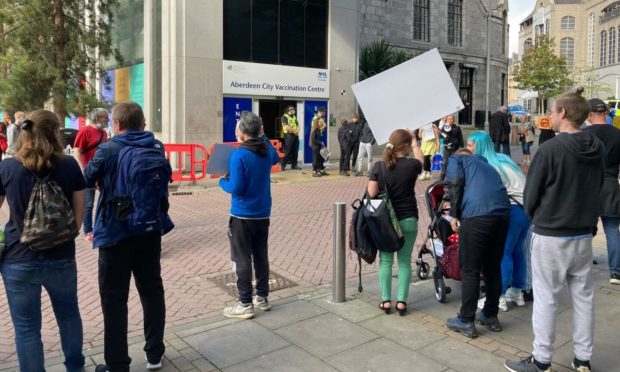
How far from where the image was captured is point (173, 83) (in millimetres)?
17016

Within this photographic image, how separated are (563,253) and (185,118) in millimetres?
14759

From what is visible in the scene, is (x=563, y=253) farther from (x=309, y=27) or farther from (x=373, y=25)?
(x=373, y=25)

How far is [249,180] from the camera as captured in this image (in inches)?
191

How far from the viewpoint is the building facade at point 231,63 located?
17094 mm

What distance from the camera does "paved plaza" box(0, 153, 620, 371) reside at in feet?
13.5

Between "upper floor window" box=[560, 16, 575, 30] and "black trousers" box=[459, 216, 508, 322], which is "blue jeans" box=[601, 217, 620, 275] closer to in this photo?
"black trousers" box=[459, 216, 508, 322]

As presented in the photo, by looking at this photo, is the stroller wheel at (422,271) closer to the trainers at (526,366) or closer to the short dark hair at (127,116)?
the trainers at (526,366)

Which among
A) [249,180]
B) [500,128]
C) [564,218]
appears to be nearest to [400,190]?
[249,180]

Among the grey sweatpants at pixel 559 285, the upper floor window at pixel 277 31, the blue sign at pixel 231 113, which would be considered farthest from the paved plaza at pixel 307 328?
the upper floor window at pixel 277 31

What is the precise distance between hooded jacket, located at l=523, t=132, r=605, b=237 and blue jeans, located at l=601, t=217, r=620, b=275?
2516 mm

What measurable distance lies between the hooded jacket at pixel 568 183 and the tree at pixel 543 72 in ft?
142

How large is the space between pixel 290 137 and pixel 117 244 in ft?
46.5

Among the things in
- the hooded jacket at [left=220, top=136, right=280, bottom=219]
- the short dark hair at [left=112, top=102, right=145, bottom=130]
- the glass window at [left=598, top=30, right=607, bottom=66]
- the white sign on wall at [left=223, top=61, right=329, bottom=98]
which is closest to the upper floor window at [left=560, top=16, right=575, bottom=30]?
the glass window at [left=598, top=30, right=607, bottom=66]

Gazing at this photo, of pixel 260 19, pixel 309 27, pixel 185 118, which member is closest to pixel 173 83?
pixel 185 118
